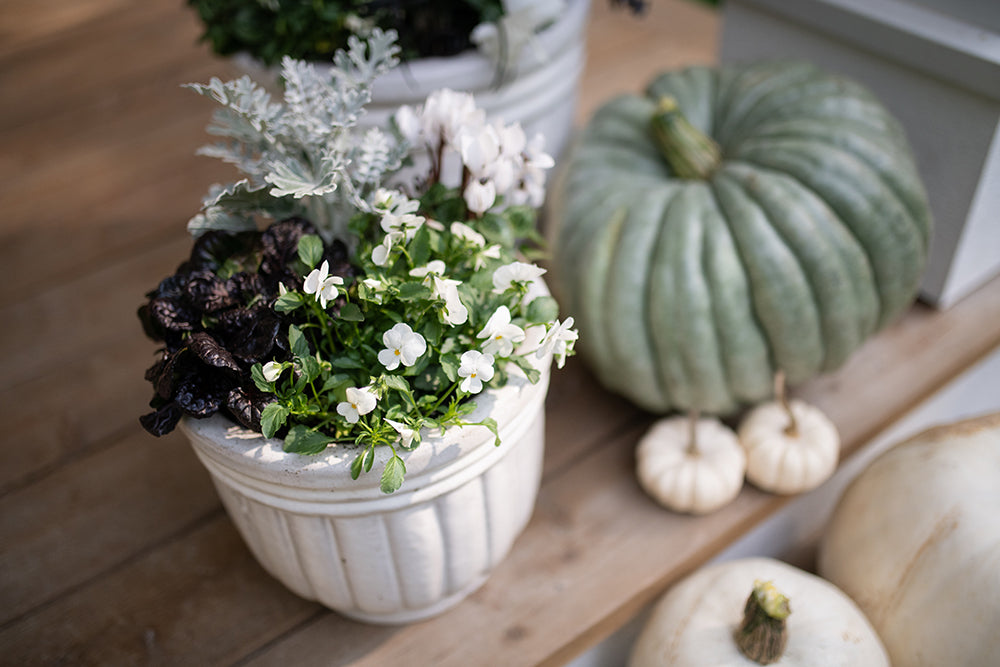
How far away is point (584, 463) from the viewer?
3.26ft

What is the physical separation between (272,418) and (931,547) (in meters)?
0.62

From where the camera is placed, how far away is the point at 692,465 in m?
0.91

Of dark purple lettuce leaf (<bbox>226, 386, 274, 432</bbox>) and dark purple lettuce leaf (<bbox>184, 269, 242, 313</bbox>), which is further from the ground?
dark purple lettuce leaf (<bbox>184, 269, 242, 313</bbox>)

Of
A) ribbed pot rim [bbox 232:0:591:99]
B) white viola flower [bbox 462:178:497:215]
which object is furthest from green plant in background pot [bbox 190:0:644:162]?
white viola flower [bbox 462:178:497:215]

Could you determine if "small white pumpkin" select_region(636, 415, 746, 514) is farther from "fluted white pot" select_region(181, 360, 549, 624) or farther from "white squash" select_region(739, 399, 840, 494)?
"fluted white pot" select_region(181, 360, 549, 624)

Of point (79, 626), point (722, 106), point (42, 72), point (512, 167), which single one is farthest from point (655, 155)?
point (42, 72)

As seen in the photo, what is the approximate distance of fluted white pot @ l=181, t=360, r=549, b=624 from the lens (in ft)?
2.13

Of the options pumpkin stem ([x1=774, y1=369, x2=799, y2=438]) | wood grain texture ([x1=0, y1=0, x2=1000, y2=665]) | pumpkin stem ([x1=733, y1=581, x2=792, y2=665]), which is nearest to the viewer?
pumpkin stem ([x1=733, y1=581, x2=792, y2=665])

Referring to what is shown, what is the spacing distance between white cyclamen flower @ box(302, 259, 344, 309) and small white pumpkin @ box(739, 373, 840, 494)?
0.53 m

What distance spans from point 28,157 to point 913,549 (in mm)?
1405

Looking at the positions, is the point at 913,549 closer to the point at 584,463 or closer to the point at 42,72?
the point at 584,463

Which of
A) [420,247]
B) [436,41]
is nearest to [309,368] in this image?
[420,247]

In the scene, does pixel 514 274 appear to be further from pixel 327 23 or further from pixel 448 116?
pixel 327 23

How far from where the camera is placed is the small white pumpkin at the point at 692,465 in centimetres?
91
